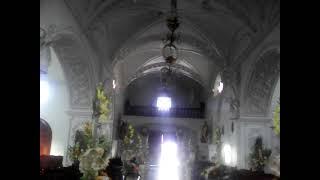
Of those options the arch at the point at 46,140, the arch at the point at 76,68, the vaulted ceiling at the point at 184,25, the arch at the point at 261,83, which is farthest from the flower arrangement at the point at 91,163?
the arch at the point at 46,140

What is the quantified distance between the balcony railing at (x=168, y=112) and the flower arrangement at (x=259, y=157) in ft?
50.4

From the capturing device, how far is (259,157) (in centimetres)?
1499

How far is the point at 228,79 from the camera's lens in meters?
17.4

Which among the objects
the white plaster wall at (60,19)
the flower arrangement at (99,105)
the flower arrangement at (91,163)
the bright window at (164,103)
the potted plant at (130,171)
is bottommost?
the potted plant at (130,171)

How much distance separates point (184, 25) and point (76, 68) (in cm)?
544

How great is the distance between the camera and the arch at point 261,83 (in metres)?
14.0

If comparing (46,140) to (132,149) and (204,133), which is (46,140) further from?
(204,133)

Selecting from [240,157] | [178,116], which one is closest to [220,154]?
Result: [240,157]

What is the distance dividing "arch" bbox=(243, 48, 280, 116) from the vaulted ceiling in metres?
0.74

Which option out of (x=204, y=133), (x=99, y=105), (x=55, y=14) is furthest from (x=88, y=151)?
(x=204, y=133)

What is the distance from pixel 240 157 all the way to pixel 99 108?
611cm

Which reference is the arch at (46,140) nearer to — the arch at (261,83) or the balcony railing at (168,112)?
the arch at (261,83)

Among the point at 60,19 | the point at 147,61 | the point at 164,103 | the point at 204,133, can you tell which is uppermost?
the point at 147,61
